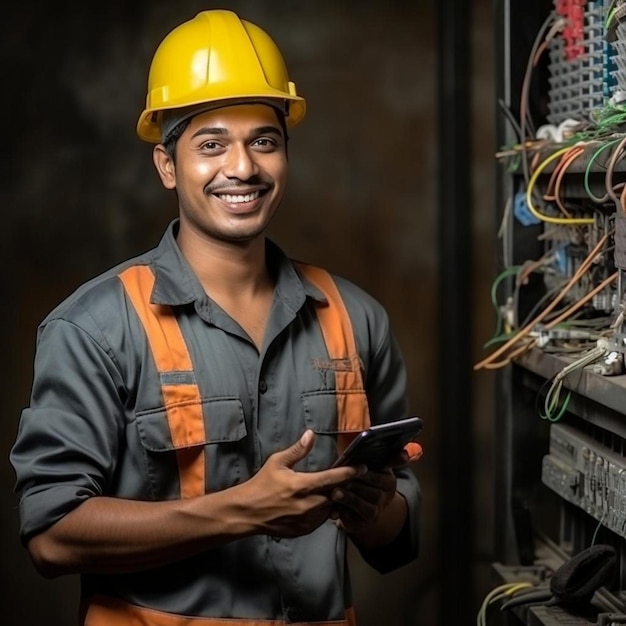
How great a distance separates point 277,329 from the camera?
7.02 ft

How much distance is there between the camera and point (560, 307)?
2.70 metres

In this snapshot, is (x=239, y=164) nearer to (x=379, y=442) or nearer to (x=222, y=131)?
(x=222, y=131)

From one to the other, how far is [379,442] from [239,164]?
0.56 meters

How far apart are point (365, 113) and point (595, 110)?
152 cm

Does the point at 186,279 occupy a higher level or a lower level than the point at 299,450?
higher

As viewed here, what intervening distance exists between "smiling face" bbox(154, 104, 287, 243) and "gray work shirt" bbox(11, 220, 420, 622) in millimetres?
104

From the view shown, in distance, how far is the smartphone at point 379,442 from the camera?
1.78 meters

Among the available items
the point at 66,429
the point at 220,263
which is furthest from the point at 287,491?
the point at 220,263

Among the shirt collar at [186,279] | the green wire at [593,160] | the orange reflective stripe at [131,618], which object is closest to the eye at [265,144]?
the shirt collar at [186,279]

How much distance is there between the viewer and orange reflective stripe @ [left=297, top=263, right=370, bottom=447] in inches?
85.6

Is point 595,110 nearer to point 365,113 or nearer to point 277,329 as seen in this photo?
point 277,329

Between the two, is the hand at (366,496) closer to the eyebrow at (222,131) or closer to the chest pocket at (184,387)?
the chest pocket at (184,387)

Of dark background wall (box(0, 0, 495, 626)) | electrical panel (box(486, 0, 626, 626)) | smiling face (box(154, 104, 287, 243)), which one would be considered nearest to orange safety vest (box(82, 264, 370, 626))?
smiling face (box(154, 104, 287, 243))

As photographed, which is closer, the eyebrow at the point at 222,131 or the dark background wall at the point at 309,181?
the eyebrow at the point at 222,131
